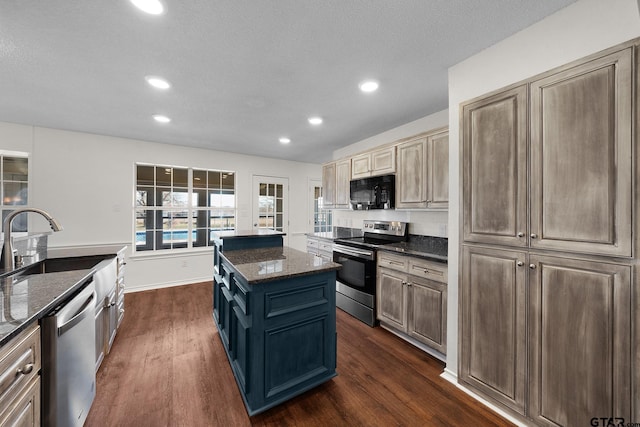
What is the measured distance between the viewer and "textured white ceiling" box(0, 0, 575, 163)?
4.80ft

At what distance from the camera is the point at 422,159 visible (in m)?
2.77

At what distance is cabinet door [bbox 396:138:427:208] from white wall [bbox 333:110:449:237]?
391 mm

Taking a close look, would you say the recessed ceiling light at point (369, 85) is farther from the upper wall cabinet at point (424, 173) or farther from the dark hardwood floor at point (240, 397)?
the dark hardwood floor at point (240, 397)

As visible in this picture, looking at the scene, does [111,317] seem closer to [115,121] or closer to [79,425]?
[79,425]

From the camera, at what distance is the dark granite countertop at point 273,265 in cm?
160

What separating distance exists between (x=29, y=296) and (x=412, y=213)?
11.3ft

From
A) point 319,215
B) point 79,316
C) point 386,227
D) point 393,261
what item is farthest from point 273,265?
point 319,215

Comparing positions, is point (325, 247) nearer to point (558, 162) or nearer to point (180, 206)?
point (558, 162)

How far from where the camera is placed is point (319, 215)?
648cm

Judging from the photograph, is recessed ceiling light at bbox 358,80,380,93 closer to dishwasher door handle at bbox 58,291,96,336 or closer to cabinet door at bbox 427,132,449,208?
cabinet door at bbox 427,132,449,208

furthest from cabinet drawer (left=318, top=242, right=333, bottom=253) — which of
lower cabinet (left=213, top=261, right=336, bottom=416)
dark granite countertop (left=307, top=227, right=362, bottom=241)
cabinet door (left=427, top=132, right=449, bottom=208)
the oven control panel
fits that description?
lower cabinet (left=213, top=261, right=336, bottom=416)

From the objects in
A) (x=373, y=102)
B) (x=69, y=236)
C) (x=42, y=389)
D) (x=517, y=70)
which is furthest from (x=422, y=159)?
(x=69, y=236)

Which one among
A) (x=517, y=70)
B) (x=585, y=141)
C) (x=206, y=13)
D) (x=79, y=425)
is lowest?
(x=79, y=425)

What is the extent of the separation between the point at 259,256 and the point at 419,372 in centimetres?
172
